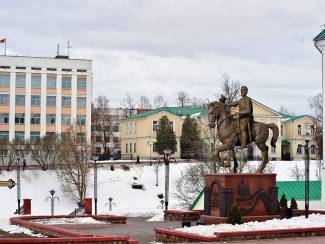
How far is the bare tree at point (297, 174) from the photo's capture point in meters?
62.9

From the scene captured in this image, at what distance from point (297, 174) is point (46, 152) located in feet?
79.0

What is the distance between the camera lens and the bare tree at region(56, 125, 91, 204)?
60.1 metres

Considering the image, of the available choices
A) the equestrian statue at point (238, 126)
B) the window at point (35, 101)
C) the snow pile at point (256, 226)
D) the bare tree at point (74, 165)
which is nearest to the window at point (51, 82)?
the window at point (35, 101)

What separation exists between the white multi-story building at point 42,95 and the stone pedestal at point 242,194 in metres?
55.1

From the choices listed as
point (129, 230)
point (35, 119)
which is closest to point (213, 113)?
point (129, 230)

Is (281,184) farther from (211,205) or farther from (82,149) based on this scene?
(82,149)

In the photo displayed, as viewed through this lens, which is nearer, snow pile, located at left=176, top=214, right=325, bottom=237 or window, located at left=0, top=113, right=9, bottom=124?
snow pile, located at left=176, top=214, right=325, bottom=237

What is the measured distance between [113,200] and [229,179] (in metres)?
36.8

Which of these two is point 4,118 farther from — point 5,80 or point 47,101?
point 47,101

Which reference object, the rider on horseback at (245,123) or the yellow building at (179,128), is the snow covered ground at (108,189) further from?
the rider on horseback at (245,123)

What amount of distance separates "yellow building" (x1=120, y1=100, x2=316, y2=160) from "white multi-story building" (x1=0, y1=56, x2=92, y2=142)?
9964 mm

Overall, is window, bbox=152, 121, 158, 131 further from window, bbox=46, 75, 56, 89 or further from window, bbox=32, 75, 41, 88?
window, bbox=32, 75, 41, 88

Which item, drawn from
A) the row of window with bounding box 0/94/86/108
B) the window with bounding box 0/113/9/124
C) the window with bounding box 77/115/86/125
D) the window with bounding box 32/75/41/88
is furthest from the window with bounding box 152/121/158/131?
the window with bounding box 0/113/9/124

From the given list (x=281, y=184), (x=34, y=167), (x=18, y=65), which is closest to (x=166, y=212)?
(x=281, y=184)
